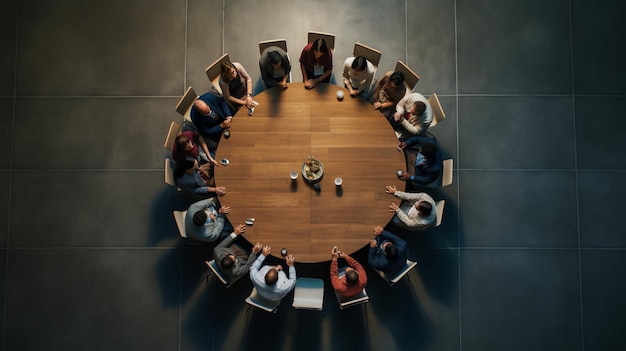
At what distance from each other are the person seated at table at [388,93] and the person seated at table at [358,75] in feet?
0.55

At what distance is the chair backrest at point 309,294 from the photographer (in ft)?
13.2

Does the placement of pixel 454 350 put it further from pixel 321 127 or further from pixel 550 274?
pixel 321 127

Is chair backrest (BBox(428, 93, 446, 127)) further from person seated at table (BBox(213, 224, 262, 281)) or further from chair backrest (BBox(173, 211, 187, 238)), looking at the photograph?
chair backrest (BBox(173, 211, 187, 238))

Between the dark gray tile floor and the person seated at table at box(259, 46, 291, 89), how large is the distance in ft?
2.56

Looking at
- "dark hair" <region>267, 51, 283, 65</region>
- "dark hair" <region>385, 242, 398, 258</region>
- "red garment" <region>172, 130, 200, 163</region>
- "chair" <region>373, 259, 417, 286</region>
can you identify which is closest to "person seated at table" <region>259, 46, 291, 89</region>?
"dark hair" <region>267, 51, 283, 65</region>

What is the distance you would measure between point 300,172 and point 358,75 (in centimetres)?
111

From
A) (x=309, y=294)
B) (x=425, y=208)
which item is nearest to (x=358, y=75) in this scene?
(x=425, y=208)

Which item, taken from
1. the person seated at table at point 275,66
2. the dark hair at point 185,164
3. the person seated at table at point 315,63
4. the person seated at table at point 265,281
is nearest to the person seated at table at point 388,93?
the person seated at table at point 315,63

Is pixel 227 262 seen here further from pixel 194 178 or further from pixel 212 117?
pixel 212 117

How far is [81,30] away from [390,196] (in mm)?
4131

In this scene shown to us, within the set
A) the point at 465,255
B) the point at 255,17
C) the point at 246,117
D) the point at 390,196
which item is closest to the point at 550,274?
the point at 465,255

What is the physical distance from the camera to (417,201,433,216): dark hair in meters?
3.80

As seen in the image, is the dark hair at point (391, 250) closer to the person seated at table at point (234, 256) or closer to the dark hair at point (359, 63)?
the person seated at table at point (234, 256)

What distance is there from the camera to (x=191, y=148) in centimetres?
Answer: 387
